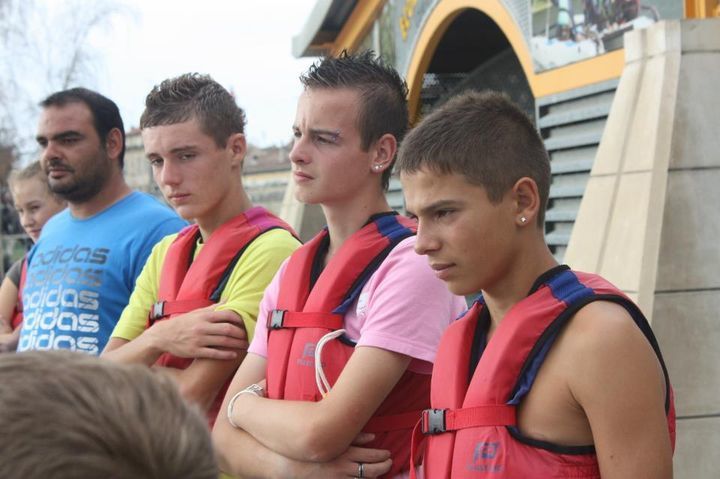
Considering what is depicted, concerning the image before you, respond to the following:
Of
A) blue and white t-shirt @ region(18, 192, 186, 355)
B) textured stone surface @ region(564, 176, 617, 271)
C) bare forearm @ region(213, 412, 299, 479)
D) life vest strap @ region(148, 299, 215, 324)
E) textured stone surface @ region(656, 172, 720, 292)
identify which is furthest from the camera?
textured stone surface @ region(564, 176, 617, 271)

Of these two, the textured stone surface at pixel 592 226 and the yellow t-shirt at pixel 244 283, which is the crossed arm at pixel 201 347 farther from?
the textured stone surface at pixel 592 226

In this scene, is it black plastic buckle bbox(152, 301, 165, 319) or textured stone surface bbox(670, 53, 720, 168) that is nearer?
black plastic buckle bbox(152, 301, 165, 319)

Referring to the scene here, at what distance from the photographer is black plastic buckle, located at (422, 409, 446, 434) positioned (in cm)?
229

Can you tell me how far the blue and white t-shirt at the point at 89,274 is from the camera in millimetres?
3863

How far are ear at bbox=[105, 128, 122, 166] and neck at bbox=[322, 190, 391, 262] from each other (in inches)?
71.2

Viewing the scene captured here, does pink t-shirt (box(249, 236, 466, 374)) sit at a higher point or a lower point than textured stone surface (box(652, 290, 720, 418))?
higher

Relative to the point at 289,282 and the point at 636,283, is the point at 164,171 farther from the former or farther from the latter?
the point at 636,283

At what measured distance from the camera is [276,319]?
112 inches

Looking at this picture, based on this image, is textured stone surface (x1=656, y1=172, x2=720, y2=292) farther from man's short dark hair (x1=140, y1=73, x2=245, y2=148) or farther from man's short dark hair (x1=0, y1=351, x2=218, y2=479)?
man's short dark hair (x1=0, y1=351, x2=218, y2=479)

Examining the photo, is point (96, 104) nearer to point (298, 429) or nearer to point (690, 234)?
point (298, 429)

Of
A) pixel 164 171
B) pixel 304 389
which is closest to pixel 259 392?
pixel 304 389

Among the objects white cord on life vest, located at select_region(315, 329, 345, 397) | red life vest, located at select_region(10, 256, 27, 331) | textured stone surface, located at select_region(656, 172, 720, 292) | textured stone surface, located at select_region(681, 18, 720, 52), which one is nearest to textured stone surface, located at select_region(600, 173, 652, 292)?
textured stone surface, located at select_region(656, 172, 720, 292)

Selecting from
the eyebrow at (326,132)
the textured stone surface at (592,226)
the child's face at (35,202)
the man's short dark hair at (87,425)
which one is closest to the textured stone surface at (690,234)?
the textured stone surface at (592,226)

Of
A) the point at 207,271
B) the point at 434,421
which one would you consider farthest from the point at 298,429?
the point at 207,271
